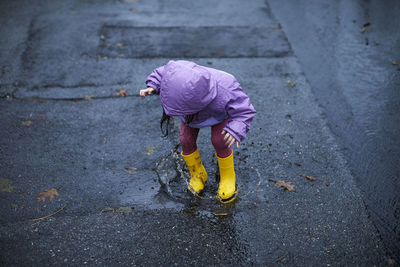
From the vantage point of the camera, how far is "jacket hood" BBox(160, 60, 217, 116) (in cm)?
197

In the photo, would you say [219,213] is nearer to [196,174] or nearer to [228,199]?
[228,199]

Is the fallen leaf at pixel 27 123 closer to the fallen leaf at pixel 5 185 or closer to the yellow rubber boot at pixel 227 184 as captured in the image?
the fallen leaf at pixel 5 185

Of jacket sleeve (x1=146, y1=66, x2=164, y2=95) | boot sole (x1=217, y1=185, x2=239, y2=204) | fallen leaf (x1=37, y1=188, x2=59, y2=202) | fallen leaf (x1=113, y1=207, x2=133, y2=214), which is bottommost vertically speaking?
boot sole (x1=217, y1=185, x2=239, y2=204)

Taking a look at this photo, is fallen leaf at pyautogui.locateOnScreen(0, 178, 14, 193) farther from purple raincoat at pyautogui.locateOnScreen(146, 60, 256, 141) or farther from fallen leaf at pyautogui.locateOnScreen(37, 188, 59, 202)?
purple raincoat at pyautogui.locateOnScreen(146, 60, 256, 141)

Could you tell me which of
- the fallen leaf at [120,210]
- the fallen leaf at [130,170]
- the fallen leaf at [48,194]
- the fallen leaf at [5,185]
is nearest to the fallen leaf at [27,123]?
the fallen leaf at [5,185]

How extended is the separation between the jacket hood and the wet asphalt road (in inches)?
43.8

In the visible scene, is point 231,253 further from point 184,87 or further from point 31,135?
point 31,135

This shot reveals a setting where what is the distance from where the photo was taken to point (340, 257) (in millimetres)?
2395

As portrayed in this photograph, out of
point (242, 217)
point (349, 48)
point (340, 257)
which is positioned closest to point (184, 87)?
point (242, 217)

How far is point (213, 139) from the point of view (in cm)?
248

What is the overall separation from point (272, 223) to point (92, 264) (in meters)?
1.55

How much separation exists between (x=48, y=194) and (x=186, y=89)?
185 centimetres

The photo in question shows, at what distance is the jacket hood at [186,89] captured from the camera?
77.6 inches

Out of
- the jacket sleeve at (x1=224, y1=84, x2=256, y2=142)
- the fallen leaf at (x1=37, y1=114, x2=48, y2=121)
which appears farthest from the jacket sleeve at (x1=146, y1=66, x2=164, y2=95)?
the fallen leaf at (x1=37, y1=114, x2=48, y2=121)
